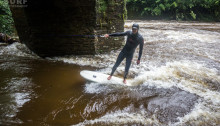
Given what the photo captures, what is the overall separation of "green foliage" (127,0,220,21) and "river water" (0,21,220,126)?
14.8 metres

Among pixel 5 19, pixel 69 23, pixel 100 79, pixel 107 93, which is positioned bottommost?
pixel 107 93

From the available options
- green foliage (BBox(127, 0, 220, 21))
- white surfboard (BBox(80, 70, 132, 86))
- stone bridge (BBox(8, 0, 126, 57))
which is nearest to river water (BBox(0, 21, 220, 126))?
white surfboard (BBox(80, 70, 132, 86))

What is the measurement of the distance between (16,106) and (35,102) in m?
0.38

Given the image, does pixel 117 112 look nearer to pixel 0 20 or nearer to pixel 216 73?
pixel 216 73

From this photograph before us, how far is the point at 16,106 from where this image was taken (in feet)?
10.9

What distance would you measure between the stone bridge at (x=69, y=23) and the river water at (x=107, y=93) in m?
0.55

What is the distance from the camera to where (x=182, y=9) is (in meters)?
20.0

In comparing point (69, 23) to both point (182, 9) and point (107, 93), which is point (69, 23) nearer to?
point (107, 93)

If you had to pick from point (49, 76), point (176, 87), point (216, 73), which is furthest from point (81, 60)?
point (216, 73)

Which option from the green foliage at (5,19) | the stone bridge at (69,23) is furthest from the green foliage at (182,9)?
the green foliage at (5,19)

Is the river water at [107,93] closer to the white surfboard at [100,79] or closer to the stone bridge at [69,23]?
the white surfboard at [100,79]

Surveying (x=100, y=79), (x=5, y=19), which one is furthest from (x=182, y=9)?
(x=5, y=19)

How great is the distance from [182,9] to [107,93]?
2029 centimetres

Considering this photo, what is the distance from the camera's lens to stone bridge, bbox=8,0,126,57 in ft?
20.4
